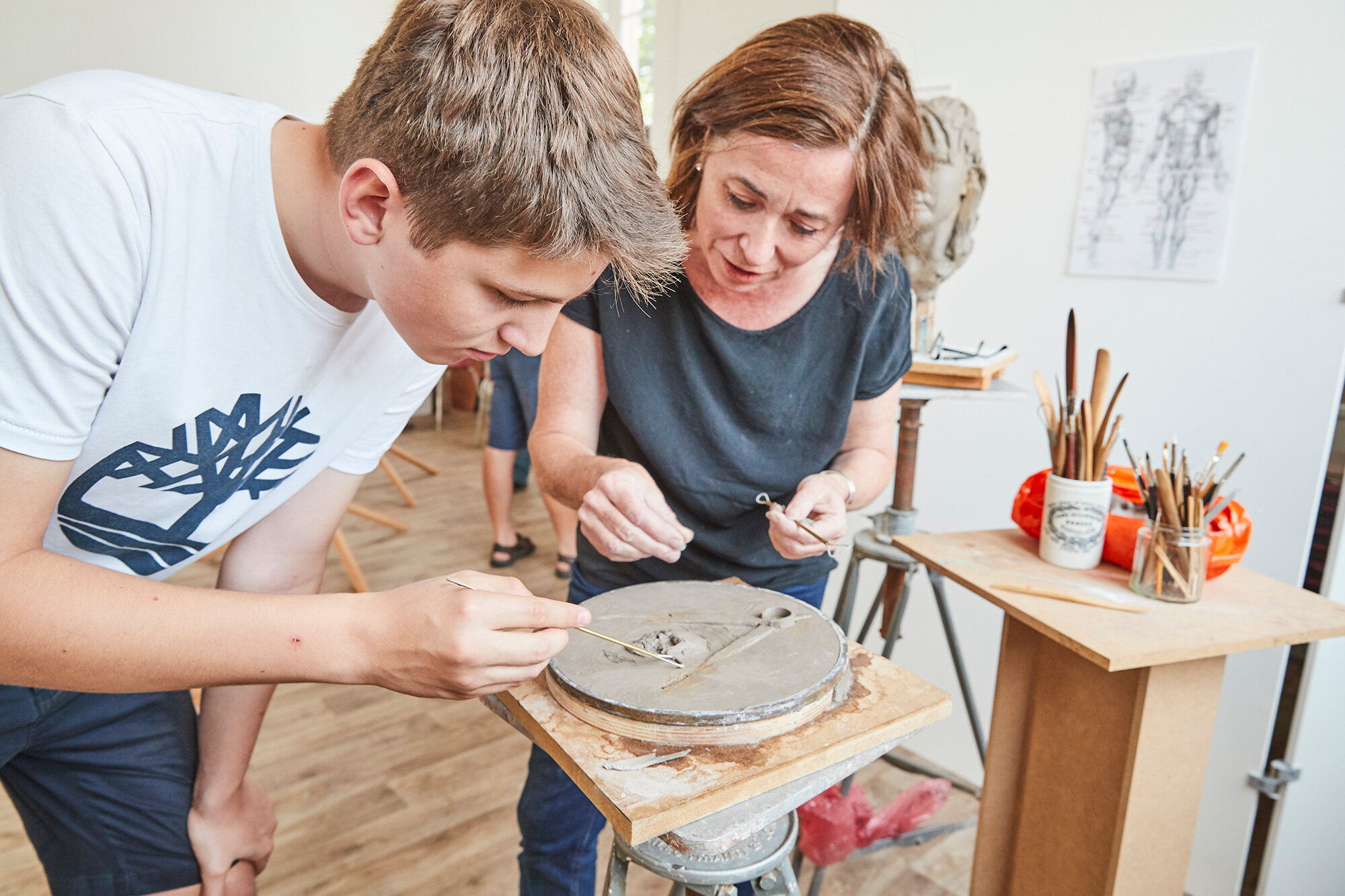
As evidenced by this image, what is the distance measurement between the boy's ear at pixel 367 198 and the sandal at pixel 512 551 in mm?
2932

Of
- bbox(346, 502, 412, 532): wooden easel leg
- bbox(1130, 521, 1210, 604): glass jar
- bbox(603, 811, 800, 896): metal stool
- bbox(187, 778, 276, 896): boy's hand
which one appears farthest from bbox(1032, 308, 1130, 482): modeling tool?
bbox(346, 502, 412, 532): wooden easel leg

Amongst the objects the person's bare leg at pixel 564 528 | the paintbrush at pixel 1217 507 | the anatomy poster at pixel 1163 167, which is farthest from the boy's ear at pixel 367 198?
the person's bare leg at pixel 564 528

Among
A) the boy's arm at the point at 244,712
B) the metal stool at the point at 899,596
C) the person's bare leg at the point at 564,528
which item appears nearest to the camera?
the boy's arm at the point at 244,712

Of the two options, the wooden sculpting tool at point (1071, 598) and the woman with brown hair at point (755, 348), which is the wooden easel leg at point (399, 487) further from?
the wooden sculpting tool at point (1071, 598)

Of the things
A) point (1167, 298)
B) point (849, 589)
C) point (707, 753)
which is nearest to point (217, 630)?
point (707, 753)

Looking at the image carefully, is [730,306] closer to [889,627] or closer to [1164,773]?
[889,627]

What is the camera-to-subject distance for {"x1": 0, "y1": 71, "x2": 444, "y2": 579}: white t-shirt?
646 millimetres

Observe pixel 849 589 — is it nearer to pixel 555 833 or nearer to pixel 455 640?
pixel 555 833

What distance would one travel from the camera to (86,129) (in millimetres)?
663

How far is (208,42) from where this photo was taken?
7.99 ft

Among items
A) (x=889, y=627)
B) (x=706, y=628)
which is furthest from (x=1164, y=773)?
(x=706, y=628)

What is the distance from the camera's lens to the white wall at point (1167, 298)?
161 cm

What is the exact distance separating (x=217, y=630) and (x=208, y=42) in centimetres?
243

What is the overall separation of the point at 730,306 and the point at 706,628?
1.77 ft
